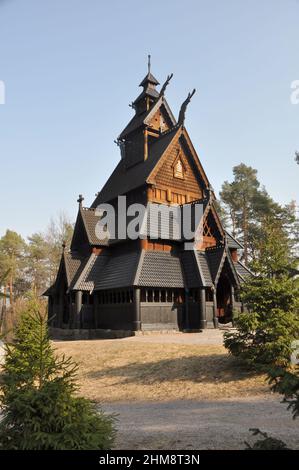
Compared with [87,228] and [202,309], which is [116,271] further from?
[202,309]

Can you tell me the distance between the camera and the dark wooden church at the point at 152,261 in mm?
23234

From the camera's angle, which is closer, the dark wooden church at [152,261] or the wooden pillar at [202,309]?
the wooden pillar at [202,309]

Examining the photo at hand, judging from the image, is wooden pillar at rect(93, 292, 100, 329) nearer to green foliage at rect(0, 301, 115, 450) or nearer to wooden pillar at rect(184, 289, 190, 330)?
wooden pillar at rect(184, 289, 190, 330)

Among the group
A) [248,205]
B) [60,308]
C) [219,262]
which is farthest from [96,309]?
[248,205]

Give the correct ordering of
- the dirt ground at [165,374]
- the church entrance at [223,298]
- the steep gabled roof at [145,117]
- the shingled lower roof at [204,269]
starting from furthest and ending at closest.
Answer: the steep gabled roof at [145,117] → the church entrance at [223,298] → the shingled lower roof at [204,269] → the dirt ground at [165,374]

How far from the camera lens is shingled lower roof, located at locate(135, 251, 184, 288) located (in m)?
22.7

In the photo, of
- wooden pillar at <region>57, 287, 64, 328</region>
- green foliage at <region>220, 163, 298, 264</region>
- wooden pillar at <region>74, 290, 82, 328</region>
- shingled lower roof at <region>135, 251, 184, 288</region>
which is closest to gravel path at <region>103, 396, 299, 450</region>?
shingled lower roof at <region>135, 251, 184, 288</region>

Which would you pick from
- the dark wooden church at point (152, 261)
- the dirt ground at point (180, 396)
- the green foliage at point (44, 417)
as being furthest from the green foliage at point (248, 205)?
the green foliage at point (44, 417)

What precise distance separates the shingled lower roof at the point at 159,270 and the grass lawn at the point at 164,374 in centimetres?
600

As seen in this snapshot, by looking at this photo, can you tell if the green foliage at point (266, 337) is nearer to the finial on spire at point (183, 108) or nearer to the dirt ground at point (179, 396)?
the dirt ground at point (179, 396)

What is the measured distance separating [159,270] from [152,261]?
801mm
